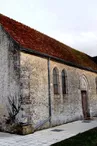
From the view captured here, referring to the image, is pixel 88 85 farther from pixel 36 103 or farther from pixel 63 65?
pixel 36 103

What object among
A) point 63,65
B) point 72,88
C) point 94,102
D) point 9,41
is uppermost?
point 9,41

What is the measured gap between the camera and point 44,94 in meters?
12.7

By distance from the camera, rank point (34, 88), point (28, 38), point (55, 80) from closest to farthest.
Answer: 1. point (34, 88)
2. point (28, 38)
3. point (55, 80)

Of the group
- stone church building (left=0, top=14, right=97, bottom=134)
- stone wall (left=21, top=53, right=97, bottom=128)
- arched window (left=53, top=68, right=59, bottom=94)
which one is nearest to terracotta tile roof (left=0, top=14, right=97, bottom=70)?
stone church building (left=0, top=14, right=97, bottom=134)

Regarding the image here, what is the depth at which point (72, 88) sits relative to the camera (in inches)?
637

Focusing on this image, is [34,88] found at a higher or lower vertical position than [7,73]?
lower

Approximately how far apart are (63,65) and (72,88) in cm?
226

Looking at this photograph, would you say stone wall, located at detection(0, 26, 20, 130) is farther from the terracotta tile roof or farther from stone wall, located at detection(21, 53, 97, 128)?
the terracotta tile roof

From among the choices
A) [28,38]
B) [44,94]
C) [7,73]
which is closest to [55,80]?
[44,94]

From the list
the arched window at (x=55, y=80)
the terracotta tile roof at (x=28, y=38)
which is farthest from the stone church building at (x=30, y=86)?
the terracotta tile roof at (x=28, y=38)

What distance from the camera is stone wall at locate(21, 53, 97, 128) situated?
11.4m

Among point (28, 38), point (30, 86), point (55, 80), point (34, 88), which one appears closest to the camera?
point (30, 86)

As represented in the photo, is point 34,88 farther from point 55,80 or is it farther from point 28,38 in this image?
point 28,38

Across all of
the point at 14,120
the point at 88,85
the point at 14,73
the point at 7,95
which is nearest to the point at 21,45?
the point at 14,73
